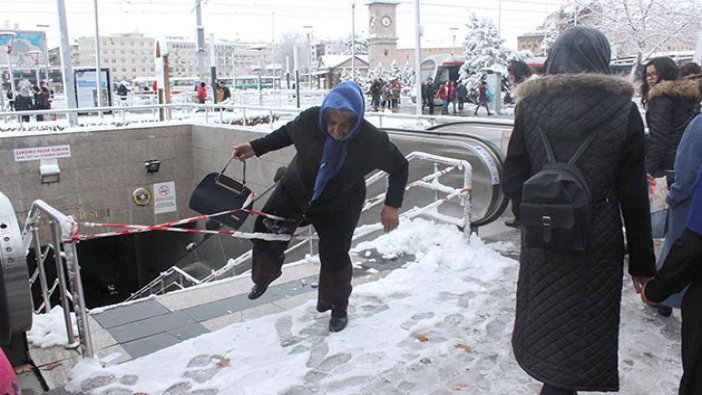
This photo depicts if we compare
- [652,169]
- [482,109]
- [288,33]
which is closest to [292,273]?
[652,169]

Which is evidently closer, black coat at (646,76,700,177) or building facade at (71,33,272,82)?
black coat at (646,76,700,177)

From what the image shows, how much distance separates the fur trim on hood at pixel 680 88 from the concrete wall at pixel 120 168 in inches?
329

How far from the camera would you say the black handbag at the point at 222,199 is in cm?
437

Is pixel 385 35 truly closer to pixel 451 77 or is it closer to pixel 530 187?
pixel 451 77

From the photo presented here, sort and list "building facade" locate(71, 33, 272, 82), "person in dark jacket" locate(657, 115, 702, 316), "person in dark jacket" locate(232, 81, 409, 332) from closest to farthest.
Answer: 1. "person in dark jacket" locate(657, 115, 702, 316)
2. "person in dark jacket" locate(232, 81, 409, 332)
3. "building facade" locate(71, 33, 272, 82)

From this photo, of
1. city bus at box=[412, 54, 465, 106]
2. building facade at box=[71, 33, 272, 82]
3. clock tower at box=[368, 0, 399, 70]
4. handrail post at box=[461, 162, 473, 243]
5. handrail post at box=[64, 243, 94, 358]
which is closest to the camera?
handrail post at box=[64, 243, 94, 358]

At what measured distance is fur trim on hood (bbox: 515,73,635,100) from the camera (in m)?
2.39

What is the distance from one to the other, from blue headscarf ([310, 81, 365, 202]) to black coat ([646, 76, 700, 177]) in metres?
2.51

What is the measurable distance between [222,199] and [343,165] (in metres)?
1.17

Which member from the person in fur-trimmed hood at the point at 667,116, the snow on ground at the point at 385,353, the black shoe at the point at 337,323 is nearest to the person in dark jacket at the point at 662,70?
the person in fur-trimmed hood at the point at 667,116

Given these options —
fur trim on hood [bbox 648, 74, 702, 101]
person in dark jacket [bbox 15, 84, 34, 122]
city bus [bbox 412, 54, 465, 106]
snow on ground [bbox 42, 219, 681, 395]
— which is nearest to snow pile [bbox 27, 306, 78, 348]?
snow on ground [bbox 42, 219, 681, 395]

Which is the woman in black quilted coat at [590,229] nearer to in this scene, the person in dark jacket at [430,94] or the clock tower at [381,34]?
the person in dark jacket at [430,94]

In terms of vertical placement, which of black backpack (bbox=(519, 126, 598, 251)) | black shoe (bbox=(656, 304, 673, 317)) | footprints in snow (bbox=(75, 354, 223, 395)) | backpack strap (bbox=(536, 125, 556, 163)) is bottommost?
footprints in snow (bbox=(75, 354, 223, 395))

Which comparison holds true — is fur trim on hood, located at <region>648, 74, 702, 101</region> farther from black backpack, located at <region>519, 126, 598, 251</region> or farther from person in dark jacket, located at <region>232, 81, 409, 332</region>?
black backpack, located at <region>519, 126, 598, 251</region>
